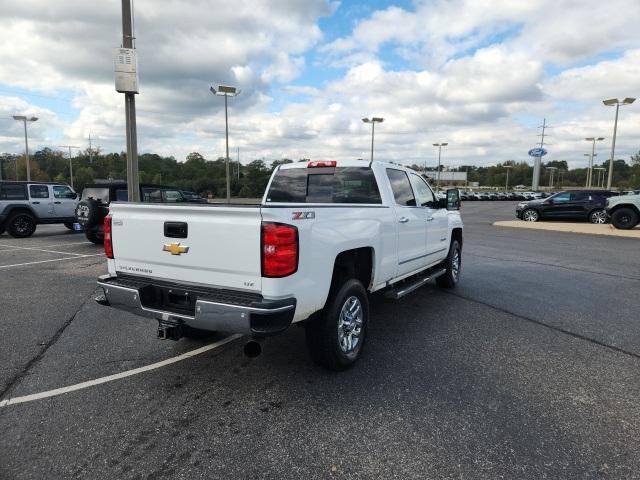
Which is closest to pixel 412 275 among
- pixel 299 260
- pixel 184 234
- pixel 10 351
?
pixel 299 260

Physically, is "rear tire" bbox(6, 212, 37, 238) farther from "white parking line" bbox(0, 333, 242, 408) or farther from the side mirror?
the side mirror

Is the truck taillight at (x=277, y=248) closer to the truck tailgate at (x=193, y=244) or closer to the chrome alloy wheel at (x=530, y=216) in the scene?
the truck tailgate at (x=193, y=244)

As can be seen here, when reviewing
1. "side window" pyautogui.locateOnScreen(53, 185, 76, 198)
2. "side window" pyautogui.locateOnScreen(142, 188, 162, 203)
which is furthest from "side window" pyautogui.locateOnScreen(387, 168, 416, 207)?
"side window" pyautogui.locateOnScreen(53, 185, 76, 198)

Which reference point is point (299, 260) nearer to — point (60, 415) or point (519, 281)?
point (60, 415)

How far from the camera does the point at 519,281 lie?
8.06 meters

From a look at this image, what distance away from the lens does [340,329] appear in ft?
A: 13.0

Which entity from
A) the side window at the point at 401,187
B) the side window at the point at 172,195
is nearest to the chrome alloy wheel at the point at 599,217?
the side window at the point at 172,195

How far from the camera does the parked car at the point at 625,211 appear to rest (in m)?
17.2

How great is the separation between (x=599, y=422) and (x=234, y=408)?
2.63 meters

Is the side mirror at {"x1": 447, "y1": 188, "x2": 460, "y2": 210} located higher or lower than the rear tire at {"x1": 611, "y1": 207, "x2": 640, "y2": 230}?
higher

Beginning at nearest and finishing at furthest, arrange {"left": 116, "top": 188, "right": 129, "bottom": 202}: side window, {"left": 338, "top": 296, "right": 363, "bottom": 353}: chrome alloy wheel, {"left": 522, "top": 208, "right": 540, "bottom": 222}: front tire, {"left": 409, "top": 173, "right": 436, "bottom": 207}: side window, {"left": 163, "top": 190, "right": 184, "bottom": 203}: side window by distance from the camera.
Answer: {"left": 338, "top": 296, "right": 363, "bottom": 353}: chrome alloy wheel < {"left": 409, "top": 173, "right": 436, "bottom": 207}: side window < {"left": 116, "top": 188, "right": 129, "bottom": 202}: side window < {"left": 163, "top": 190, "right": 184, "bottom": 203}: side window < {"left": 522, "top": 208, "right": 540, "bottom": 222}: front tire

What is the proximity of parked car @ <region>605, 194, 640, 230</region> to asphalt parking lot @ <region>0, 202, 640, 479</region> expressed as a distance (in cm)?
1348

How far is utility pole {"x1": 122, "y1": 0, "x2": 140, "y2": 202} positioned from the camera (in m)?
10.1

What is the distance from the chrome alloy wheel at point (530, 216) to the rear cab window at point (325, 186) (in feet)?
65.9
